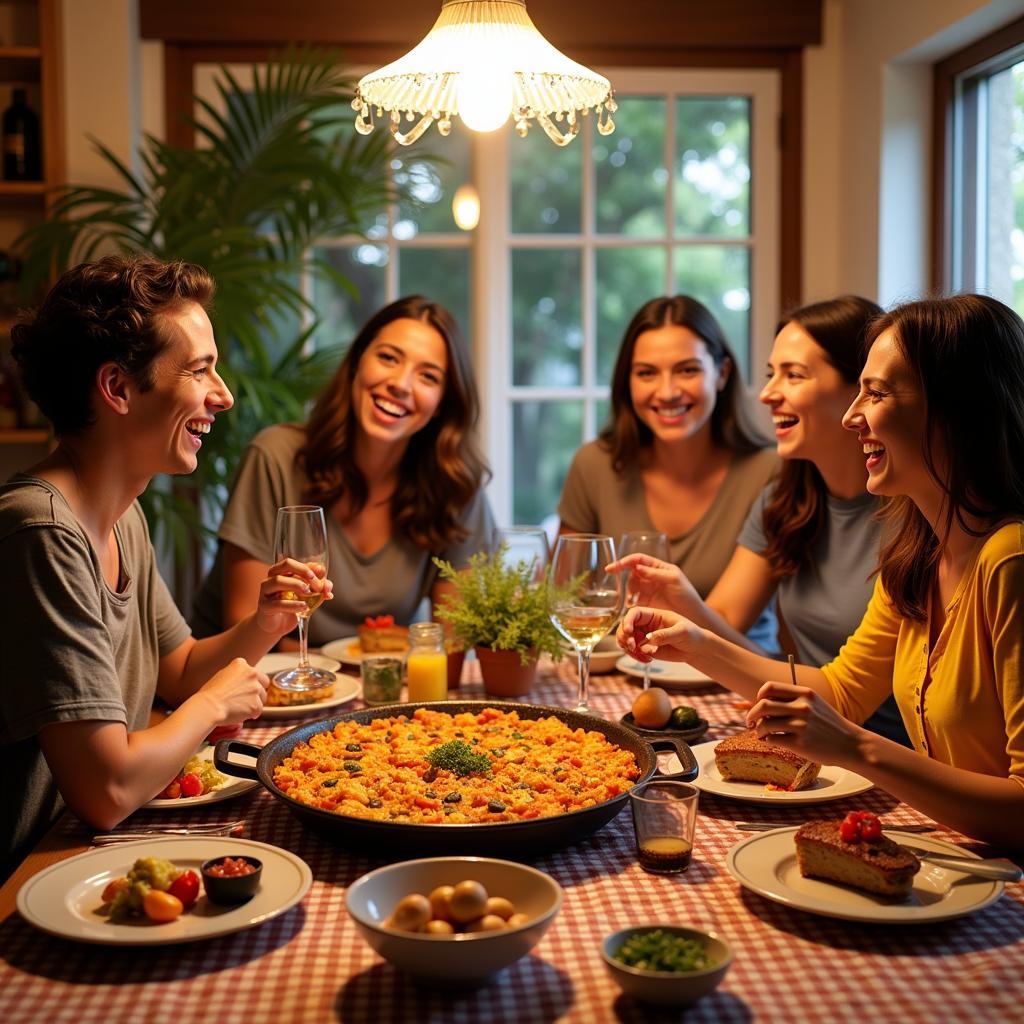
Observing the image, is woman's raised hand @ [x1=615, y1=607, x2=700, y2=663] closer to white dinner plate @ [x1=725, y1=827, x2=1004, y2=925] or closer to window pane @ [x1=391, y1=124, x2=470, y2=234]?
white dinner plate @ [x1=725, y1=827, x2=1004, y2=925]

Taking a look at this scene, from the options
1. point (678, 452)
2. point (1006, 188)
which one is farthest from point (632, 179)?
point (678, 452)

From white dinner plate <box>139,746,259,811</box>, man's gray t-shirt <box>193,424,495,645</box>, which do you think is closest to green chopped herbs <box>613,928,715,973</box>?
white dinner plate <box>139,746,259,811</box>

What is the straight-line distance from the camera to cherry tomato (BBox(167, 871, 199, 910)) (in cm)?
124

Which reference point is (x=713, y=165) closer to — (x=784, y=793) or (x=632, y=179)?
(x=632, y=179)

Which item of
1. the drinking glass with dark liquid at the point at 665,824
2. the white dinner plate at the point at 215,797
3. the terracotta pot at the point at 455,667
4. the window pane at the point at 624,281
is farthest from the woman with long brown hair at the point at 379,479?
the window pane at the point at 624,281

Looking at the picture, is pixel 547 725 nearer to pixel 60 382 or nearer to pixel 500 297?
pixel 60 382

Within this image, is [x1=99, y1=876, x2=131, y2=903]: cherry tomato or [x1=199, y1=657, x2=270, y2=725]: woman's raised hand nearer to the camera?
[x1=99, y1=876, x2=131, y2=903]: cherry tomato

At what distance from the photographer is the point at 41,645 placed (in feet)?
4.83

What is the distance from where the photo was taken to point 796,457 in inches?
99.1

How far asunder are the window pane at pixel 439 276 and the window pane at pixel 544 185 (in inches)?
9.7

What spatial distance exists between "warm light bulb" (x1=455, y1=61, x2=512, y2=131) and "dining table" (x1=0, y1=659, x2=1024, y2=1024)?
1188mm

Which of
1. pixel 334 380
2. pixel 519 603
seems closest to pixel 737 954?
pixel 519 603

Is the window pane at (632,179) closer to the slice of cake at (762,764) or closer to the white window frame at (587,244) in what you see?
the white window frame at (587,244)

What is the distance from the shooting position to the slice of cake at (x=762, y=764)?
5.28ft
